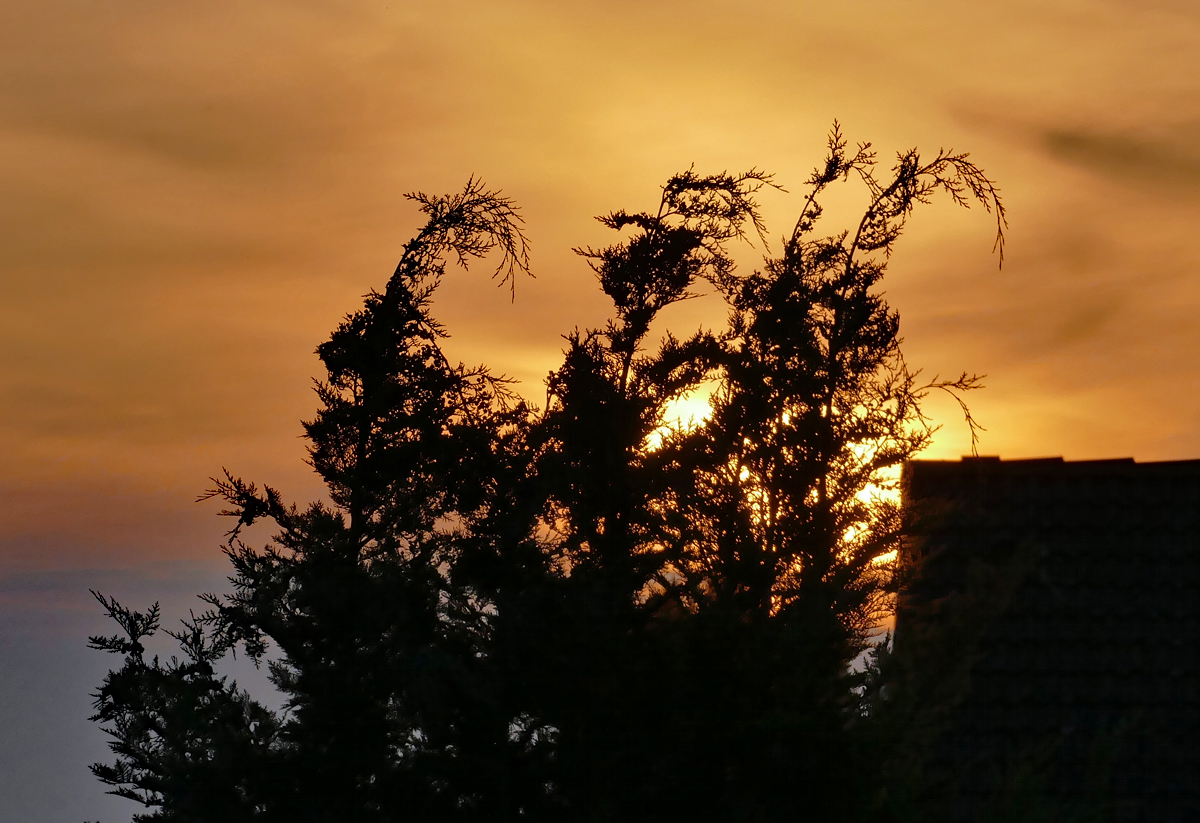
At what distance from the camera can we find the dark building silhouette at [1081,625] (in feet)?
35.4

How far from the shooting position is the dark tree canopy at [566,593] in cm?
800

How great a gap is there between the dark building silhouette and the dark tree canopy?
1491 mm

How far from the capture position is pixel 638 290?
691 inches

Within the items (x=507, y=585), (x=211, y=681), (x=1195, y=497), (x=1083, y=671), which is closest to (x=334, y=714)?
(x=507, y=585)

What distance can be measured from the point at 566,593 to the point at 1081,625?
6.01 m

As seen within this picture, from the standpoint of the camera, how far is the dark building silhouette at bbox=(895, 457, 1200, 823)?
10805mm

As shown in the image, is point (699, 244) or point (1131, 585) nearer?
point (1131, 585)

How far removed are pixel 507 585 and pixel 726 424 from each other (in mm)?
11087

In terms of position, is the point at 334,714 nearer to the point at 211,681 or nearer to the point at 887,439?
the point at 211,681

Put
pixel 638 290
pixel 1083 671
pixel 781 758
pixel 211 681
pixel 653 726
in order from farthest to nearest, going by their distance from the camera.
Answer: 1. pixel 638 290
2. pixel 211 681
3. pixel 1083 671
4. pixel 653 726
5. pixel 781 758

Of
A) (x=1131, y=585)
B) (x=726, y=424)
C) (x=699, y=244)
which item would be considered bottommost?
(x=1131, y=585)

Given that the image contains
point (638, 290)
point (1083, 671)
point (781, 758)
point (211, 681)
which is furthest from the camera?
point (638, 290)

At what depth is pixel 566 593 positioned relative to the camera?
8.94 metres

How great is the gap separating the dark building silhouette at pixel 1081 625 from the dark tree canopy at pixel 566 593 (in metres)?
1.49
